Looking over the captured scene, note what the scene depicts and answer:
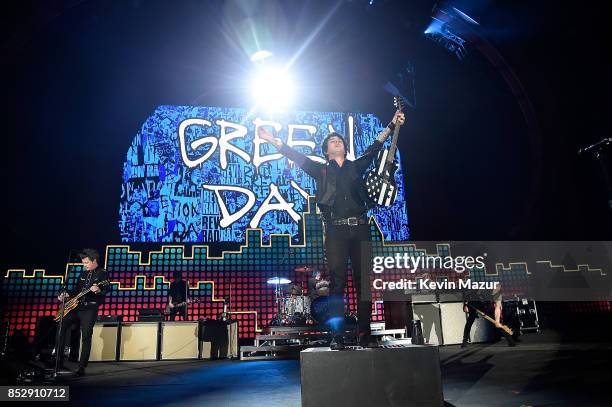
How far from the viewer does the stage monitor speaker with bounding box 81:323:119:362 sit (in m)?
8.05

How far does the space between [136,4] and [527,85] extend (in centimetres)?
1001

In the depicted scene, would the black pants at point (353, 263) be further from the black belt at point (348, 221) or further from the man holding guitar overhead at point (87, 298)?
the man holding guitar overhead at point (87, 298)

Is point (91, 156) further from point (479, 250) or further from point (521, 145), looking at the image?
point (521, 145)

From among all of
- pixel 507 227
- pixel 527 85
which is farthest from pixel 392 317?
pixel 527 85

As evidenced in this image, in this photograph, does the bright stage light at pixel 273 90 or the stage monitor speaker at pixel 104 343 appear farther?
the bright stage light at pixel 273 90

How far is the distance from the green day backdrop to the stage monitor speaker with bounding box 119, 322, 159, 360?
2516 mm

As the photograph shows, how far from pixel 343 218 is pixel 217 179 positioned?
316 inches

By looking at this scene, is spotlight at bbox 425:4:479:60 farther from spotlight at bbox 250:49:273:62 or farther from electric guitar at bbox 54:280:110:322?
electric guitar at bbox 54:280:110:322

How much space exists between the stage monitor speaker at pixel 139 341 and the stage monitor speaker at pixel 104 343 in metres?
0.15

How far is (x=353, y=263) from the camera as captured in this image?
3.21 m

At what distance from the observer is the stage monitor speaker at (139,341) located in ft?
26.8

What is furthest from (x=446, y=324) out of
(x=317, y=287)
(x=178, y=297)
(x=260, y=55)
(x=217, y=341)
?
(x=260, y=55)

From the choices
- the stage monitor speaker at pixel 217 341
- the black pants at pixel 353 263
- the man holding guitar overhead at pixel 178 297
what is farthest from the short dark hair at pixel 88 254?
the black pants at pixel 353 263

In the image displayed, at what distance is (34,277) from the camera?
31.2ft
